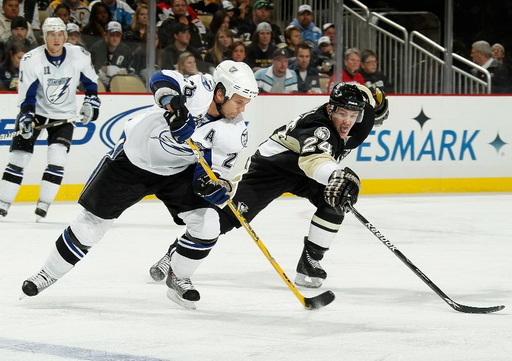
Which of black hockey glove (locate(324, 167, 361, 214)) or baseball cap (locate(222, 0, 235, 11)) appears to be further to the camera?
baseball cap (locate(222, 0, 235, 11))

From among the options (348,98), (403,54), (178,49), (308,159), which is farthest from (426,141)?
(308,159)

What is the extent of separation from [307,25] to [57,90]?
98.4 inches

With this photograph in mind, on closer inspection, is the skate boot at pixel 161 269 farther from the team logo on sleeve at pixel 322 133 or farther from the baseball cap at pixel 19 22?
the baseball cap at pixel 19 22

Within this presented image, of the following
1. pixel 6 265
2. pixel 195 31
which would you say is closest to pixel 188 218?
pixel 6 265

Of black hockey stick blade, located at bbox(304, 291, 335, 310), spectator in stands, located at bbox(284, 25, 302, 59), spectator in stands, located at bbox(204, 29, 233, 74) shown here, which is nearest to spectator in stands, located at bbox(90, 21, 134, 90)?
spectator in stands, located at bbox(204, 29, 233, 74)

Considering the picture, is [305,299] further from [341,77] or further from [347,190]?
[341,77]

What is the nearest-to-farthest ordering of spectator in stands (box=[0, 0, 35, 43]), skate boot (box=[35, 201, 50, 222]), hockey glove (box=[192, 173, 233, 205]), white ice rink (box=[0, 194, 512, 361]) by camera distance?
white ice rink (box=[0, 194, 512, 361]) → hockey glove (box=[192, 173, 233, 205]) → skate boot (box=[35, 201, 50, 222]) → spectator in stands (box=[0, 0, 35, 43])

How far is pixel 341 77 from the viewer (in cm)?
838

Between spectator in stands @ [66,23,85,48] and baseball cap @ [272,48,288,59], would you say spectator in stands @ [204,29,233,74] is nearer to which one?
baseball cap @ [272,48,288,59]

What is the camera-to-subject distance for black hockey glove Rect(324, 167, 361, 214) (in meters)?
3.87

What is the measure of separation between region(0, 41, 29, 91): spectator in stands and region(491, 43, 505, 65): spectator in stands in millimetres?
4044

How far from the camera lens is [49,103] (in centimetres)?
669

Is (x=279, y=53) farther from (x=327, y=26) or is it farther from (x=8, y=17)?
(x=8, y=17)

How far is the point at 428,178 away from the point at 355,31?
52.1 inches
